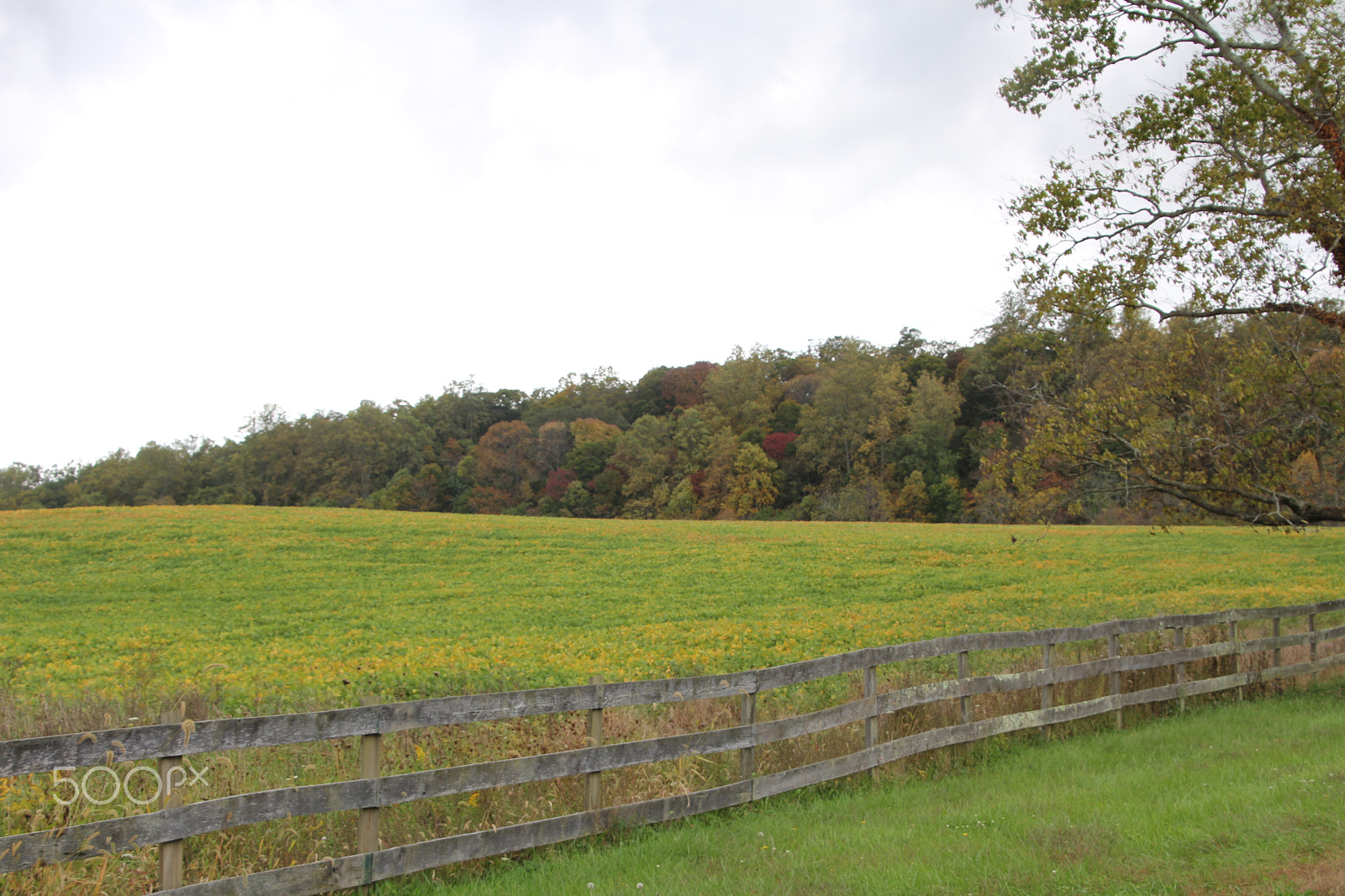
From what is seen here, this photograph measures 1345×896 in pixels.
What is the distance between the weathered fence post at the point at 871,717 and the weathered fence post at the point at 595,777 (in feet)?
9.45

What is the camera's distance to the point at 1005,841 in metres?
6.06

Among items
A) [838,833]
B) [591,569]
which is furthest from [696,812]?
[591,569]

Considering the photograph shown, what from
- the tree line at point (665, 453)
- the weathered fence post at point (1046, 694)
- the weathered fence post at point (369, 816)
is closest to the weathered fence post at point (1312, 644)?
the weathered fence post at point (1046, 694)

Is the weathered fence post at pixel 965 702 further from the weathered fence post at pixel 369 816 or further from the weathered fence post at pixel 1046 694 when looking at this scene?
the weathered fence post at pixel 369 816

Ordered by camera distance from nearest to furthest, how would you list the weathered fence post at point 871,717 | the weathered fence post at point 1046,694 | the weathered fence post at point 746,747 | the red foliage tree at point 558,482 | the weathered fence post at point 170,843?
the weathered fence post at point 170,843
the weathered fence post at point 746,747
the weathered fence post at point 871,717
the weathered fence post at point 1046,694
the red foliage tree at point 558,482

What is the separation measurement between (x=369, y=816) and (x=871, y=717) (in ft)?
15.3

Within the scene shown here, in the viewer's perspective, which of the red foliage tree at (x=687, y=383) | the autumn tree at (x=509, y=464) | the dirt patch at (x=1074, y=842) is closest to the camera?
the dirt patch at (x=1074, y=842)

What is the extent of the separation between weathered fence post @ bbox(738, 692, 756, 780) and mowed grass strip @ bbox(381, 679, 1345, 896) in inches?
12.3

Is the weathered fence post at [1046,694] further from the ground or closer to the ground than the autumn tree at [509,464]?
closer to the ground

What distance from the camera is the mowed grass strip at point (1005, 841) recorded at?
535 cm

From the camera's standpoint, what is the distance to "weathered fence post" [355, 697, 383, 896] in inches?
206

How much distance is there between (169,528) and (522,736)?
3711 centimetres

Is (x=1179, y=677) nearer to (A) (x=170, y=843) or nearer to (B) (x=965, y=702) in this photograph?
(B) (x=965, y=702)

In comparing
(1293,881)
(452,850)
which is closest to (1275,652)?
(1293,881)
